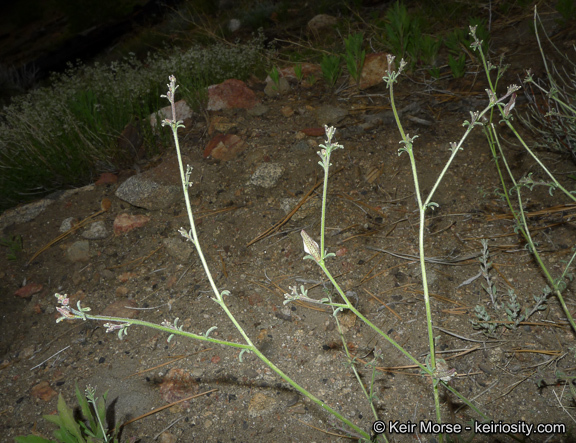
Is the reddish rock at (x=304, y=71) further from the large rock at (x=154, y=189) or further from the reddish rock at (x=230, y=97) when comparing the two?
the large rock at (x=154, y=189)

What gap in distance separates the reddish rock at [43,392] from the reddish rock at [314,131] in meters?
1.93

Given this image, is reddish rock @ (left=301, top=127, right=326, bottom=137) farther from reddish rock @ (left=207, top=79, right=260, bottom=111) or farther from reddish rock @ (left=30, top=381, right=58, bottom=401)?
reddish rock @ (left=30, top=381, right=58, bottom=401)

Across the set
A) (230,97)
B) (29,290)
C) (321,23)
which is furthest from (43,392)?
(321,23)

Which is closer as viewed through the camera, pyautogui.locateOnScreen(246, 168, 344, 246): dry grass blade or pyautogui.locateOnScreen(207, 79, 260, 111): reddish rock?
pyautogui.locateOnScreen(246, 168, 344, 246): dry grass blade

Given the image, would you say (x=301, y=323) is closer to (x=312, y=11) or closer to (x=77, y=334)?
(x=77, y=334)

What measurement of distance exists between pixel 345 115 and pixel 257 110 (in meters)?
0.67

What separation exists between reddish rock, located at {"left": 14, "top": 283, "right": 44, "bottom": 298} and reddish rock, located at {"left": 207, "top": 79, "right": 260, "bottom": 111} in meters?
1.67

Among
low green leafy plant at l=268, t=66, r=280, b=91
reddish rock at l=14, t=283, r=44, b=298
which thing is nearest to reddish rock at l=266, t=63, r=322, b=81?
low green leafy plant at l=268, t=66, r=280, b=91

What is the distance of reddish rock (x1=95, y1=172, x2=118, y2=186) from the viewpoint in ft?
9.46

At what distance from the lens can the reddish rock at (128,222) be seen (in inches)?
99.0

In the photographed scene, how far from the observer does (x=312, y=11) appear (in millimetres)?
5512

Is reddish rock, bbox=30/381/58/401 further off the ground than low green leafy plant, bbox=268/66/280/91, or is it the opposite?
low green leafy plant, bbox=268/66/280/91

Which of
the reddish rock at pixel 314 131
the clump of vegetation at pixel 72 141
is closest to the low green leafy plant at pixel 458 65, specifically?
the reddish rock at pixel 314 131

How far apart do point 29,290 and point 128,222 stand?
0.65 meters
